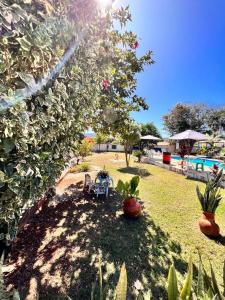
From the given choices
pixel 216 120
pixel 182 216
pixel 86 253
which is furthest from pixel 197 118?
pixel 86 253

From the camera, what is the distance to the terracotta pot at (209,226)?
5.50 m

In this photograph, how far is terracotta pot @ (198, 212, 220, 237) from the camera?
5500 mm

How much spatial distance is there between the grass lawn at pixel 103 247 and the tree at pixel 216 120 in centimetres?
4483

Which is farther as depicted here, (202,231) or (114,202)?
(114,202)

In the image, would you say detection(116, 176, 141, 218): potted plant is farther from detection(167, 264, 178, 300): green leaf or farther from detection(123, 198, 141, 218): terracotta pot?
detection(167, 264, 178, 300): green leaf

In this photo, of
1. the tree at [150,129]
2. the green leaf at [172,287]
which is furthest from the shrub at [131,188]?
the tree at [150,129]

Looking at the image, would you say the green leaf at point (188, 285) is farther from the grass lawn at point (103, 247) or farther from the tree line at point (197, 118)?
the tree line at point (197, 118)

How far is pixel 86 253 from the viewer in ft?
15.1

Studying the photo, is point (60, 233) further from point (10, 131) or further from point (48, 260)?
point (10, 131)

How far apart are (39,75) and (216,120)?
2069 inches

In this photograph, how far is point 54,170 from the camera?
3020mm

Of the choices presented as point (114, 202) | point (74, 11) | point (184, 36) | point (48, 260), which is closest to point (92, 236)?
point (48, 260)

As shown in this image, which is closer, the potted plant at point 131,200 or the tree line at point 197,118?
the potted plant at point 131,200

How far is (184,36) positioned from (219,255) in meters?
11.9
